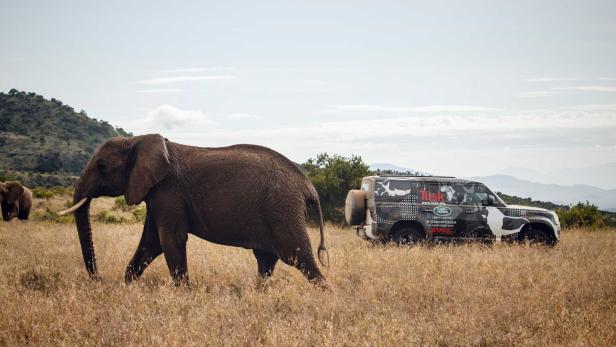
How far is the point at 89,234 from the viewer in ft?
32.3

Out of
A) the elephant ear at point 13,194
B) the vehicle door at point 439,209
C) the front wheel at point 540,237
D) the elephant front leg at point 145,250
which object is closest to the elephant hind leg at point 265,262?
the elephant front leg at point 145,250

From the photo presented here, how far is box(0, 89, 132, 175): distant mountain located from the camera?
75.4 meters

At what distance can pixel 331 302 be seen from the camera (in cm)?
778

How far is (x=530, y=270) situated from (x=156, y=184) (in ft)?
23.9

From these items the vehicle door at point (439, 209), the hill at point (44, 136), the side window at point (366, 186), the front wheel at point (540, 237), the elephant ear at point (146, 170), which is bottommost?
the front wheel at point (540, 237)

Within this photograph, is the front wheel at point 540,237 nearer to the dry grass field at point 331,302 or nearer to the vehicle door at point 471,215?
the vehicle door at point 471,215

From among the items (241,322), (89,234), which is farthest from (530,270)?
(89,234)

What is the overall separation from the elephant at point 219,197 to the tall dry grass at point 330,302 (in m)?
0.68

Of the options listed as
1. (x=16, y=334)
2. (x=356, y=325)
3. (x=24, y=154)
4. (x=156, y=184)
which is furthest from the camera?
(x=24, y=154)

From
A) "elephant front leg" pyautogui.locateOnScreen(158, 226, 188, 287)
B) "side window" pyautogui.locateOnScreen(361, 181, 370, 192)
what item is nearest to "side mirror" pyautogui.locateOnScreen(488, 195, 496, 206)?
"side window" pyautogui.locateOnScreen(361, 181, 370, 192)

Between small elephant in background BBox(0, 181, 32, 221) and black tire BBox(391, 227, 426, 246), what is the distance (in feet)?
56.8

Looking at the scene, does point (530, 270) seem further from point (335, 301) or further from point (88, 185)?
point (88, 185)

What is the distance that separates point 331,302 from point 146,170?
3.72 m

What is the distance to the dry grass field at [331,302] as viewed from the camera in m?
6.45
